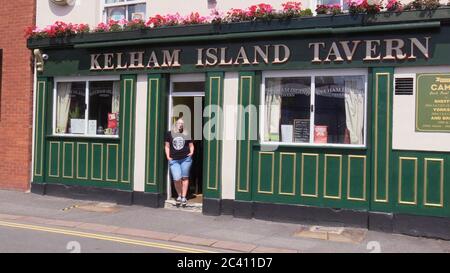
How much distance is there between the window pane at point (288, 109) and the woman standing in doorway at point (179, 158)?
1771 mm

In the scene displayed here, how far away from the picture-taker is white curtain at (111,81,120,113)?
37.3 ft

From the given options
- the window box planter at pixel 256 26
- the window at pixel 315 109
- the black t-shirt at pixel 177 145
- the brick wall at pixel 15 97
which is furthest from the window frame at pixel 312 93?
the brick wall at pixel 15 97

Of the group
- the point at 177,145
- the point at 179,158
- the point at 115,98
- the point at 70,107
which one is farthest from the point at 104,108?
the point at 179,158

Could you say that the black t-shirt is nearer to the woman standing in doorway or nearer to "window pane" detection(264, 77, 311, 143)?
the woman standing in doorway

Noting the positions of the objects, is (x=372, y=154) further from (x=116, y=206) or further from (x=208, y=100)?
(x=116, y=206)

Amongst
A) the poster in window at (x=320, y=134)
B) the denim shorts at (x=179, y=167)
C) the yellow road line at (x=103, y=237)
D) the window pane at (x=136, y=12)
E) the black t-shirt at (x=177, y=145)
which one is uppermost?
the window pane at (x=136, y=12)

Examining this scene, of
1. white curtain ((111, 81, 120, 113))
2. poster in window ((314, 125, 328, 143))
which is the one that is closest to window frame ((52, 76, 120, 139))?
white curtain ((111, 81, 120, 113))

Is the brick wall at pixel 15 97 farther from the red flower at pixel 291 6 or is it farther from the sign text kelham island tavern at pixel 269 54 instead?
the red flower at pixel 291 6

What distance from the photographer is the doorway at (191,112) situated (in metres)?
10.8

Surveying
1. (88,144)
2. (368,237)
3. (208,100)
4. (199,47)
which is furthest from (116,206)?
(368,237)

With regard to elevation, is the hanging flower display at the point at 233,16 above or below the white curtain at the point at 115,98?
above

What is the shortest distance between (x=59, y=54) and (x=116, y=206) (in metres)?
3.84

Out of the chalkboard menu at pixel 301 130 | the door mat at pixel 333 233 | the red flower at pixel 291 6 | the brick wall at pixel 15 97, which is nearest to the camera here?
the door mat at pixel 333 233

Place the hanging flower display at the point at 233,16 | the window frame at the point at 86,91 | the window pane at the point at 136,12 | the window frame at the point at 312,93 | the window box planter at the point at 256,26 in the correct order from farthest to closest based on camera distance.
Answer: the window frame at the point at 86,91 → the window pane at the point at 136,12 → the window frame at the point at 312,93 → the hanging flower display at the point at 233,16 → the window box planter at the point at 256,26
